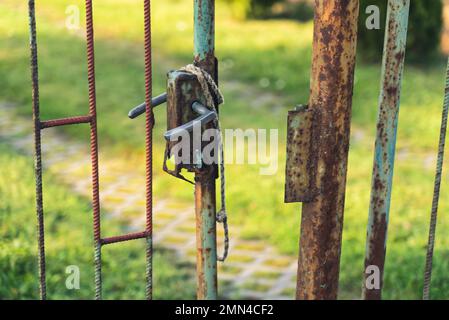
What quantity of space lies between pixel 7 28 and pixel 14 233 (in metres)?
6.11

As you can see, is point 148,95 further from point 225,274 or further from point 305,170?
point 225,274

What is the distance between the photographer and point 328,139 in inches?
81.4

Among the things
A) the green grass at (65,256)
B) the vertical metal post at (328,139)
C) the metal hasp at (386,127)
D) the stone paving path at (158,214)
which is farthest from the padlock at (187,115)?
the stone paving path at (158,214)

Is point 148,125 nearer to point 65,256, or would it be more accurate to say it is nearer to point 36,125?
point 36,125

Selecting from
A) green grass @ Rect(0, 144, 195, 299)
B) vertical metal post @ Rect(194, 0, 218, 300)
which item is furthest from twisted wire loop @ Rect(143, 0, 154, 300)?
green grass @ Rect(0, 144, 195, 299)

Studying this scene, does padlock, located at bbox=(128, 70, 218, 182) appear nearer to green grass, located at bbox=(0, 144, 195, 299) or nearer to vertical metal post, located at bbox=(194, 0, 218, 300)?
vertical metal post, located at bbox=(194, 0, 218, 300)

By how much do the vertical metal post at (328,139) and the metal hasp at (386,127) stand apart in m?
0.18

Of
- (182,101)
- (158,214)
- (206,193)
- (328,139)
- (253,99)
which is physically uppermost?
(182,101)

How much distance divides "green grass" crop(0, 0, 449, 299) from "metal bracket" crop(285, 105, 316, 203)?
2.12 m

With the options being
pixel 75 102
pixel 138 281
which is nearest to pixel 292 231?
pixel 138 281

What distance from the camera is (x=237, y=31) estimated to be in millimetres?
10227

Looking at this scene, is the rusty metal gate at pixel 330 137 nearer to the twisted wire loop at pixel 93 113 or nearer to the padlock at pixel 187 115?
the padlock at pixel 187 115

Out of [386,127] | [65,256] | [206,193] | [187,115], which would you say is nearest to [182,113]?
[187,115]

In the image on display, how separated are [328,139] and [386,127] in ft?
0.82
